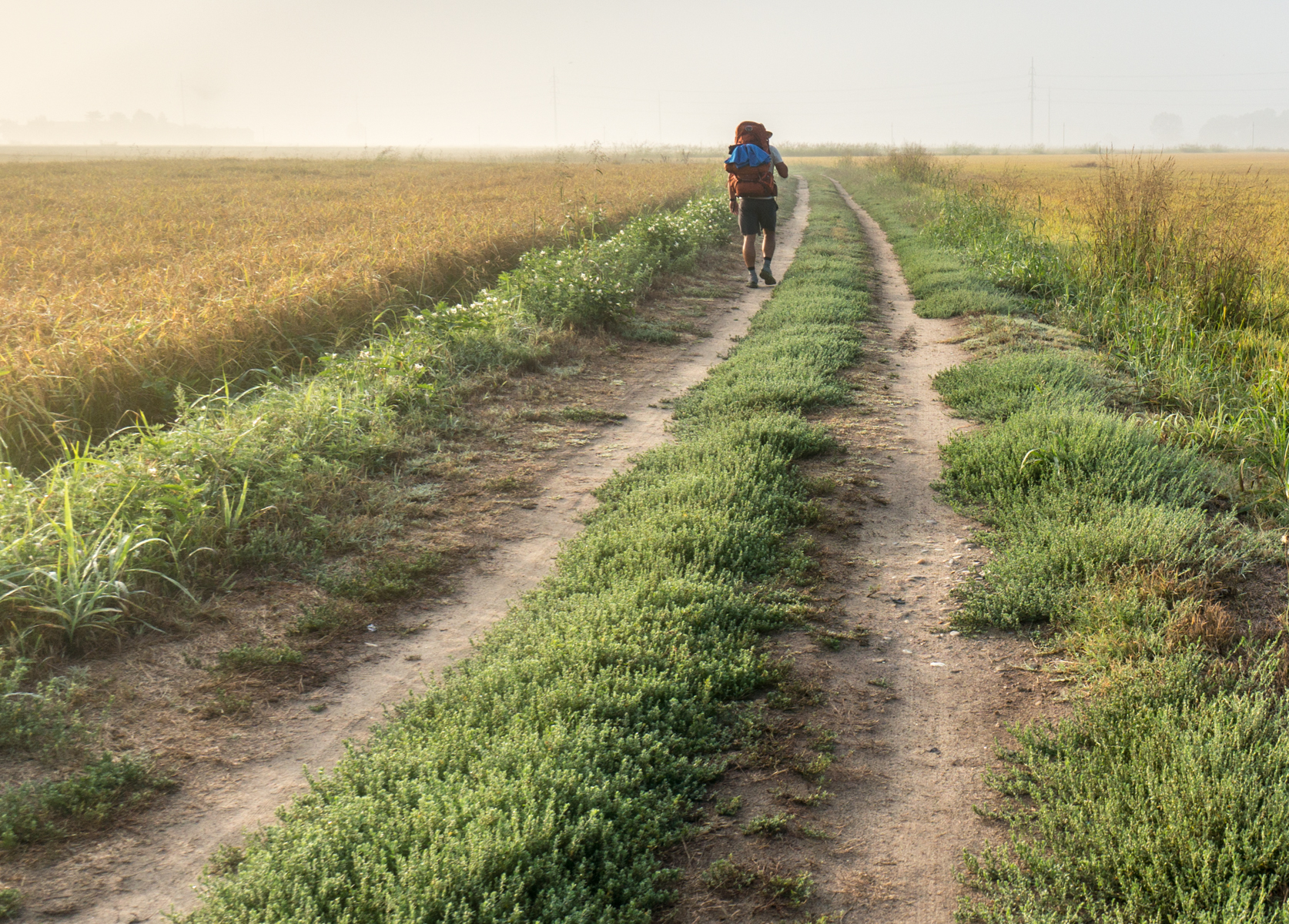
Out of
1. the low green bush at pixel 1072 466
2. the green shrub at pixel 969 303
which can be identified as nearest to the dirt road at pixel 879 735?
the low green bush at pixel 1072 466

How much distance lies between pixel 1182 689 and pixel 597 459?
13.6ft

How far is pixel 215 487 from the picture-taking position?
504 centimetres

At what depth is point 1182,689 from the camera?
10.4 ft

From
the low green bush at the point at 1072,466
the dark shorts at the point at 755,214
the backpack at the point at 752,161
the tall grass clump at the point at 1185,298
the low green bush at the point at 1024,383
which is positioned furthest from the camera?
the dark shorts at the point at 755,214

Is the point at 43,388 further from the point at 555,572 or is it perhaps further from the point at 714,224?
the point at 714,224

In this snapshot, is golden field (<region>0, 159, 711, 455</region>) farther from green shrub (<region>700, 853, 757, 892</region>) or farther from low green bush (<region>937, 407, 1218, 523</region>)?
low green bush (<region>937, 407, 1218, 523</region>)

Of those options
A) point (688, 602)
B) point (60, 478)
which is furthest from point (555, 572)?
point (60, 478)

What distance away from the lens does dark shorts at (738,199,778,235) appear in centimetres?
1198

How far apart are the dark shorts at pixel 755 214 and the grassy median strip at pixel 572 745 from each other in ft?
24.8

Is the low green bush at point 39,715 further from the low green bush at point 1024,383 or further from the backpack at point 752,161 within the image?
the backpack at point 752,161

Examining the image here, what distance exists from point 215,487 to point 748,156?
8.72 metres

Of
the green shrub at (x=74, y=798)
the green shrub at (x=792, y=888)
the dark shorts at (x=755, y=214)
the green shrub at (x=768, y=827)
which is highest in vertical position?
the dark shorts at (x=755, y=214)

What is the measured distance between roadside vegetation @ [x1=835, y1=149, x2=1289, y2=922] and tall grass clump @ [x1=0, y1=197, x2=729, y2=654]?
12.6ft

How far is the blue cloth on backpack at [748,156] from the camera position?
11359 millimetres
